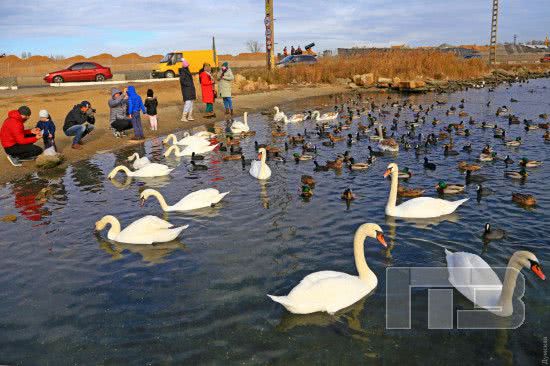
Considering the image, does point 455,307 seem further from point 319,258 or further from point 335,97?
point 335,97

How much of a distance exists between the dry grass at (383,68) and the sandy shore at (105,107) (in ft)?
10.4

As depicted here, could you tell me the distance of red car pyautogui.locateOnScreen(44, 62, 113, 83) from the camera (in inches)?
1838

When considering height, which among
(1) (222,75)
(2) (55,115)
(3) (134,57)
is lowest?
(2) (55,115)

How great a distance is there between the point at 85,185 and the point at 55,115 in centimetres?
1544

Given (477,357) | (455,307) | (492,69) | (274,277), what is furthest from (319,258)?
(492,69)

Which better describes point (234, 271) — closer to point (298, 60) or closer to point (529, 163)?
point (529, 163)

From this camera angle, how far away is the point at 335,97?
43.8m

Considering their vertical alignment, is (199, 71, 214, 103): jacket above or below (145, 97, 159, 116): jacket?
above

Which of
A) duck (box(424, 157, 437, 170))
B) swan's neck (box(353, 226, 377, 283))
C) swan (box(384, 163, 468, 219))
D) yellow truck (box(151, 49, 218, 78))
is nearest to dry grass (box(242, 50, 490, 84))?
yellow truck (box(151, 49, 218, 78))

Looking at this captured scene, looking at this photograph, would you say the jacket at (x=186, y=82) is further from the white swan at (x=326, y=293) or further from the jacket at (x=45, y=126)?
the white swan at (x=326, y=293)

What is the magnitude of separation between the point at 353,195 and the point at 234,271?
5.34 metres

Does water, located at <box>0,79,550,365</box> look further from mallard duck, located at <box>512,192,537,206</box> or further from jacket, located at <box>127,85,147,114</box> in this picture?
jacket, located at <box>127,85,147,114</box>

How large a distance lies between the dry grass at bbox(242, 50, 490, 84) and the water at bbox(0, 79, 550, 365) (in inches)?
1458

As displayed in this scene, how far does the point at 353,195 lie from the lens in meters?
13.1
